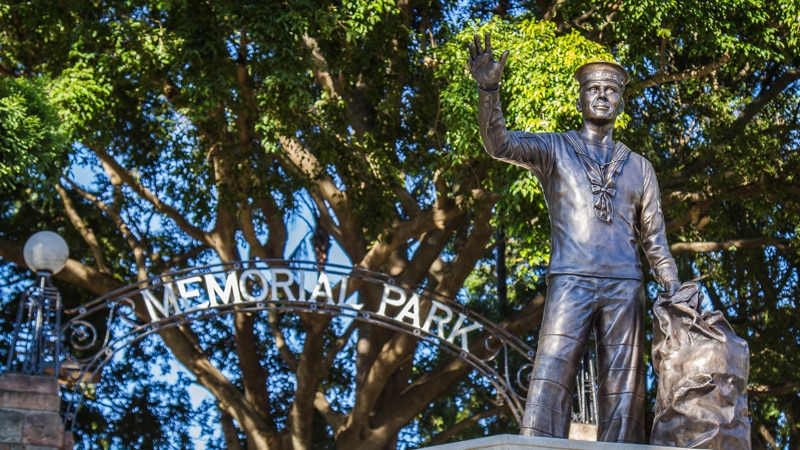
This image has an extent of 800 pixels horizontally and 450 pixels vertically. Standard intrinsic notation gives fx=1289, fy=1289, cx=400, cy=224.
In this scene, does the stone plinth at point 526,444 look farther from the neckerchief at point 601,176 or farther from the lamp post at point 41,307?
the lamp post at point 41,307

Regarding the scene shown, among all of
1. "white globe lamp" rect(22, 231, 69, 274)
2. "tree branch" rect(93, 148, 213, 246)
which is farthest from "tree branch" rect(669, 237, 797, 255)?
"white globe lamp" rect(22, 231, 69, 274)

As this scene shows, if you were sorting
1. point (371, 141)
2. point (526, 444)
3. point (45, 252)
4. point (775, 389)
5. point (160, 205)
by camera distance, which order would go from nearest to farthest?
point (526, 444), point (45, 252), point (371, 141), point (775, 389), point (160, 205)

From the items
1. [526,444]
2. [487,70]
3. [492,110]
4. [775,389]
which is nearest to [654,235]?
[492,110]

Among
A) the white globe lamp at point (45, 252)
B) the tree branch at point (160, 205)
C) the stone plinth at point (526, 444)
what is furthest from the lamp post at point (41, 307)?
the stone plinth at point (526, 444)

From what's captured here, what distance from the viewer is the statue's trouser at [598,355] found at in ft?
21.0

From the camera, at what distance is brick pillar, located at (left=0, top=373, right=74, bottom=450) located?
1078cm

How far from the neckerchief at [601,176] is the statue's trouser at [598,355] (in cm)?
40

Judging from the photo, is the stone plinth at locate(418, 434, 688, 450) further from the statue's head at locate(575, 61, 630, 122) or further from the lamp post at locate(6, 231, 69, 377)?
the lamp post at locate(6, 231, 69, 377)

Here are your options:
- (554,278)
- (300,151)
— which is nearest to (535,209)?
(300,151)

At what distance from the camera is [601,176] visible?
22.5 ft

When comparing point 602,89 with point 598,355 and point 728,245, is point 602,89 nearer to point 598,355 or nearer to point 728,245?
point 598,355

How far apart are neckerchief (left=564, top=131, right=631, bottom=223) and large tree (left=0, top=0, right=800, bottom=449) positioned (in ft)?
16.2

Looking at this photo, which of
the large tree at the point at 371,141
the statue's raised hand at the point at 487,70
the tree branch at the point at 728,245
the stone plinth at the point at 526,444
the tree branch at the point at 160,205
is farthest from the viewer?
the tree branch at the point at 160,205

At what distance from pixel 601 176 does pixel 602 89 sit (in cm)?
48
